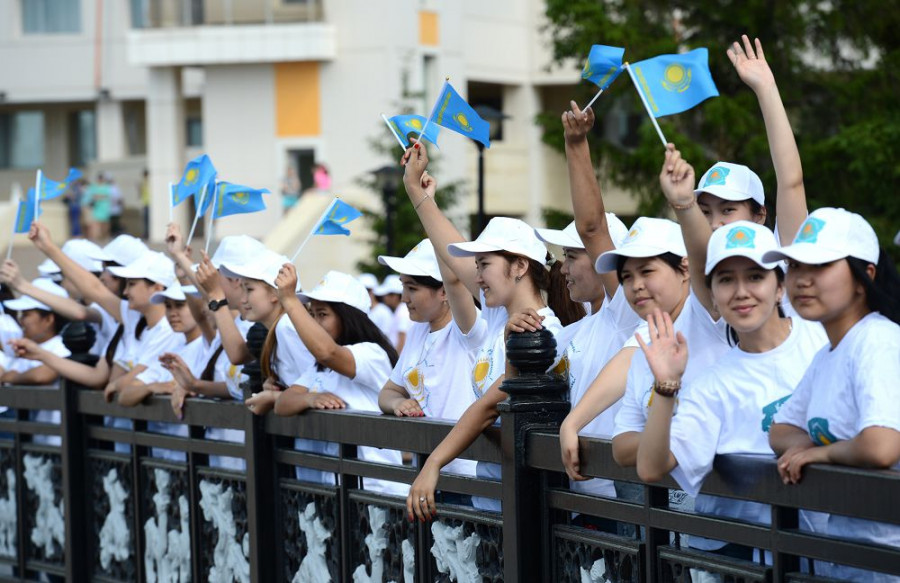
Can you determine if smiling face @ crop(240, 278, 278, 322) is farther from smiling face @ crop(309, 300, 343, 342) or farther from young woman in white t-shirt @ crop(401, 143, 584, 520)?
young woman in white t-shirt @ crop(401, 143, 584, 520)

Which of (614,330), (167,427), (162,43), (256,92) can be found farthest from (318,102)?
(614,330)

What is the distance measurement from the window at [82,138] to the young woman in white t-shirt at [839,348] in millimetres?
53926

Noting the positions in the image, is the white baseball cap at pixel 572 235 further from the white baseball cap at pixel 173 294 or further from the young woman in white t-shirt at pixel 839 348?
the white baseball cap at pixel 173 294

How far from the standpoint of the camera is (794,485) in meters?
5.21

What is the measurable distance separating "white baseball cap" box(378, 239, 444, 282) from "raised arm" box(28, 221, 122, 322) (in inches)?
148

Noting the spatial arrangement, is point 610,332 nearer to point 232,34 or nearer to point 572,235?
point 572,235

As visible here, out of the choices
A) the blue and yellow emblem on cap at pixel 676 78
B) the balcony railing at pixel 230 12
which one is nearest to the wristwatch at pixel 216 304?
the blue and yellow emblem on cap at pixel 676 78

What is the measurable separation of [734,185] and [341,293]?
7.83 feet

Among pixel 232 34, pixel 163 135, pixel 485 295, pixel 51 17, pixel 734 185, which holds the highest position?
pixel 51 17

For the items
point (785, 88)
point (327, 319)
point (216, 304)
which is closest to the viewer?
point (327, 319)

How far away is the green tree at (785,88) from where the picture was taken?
24.0m

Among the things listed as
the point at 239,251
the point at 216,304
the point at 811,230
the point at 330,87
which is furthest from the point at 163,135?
the point at 811,230

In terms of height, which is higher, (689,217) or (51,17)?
(51,17)

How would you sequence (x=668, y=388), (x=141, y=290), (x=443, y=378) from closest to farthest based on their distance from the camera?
(x=668, y=388), (x=443, y=378), (x=141, y=290)
